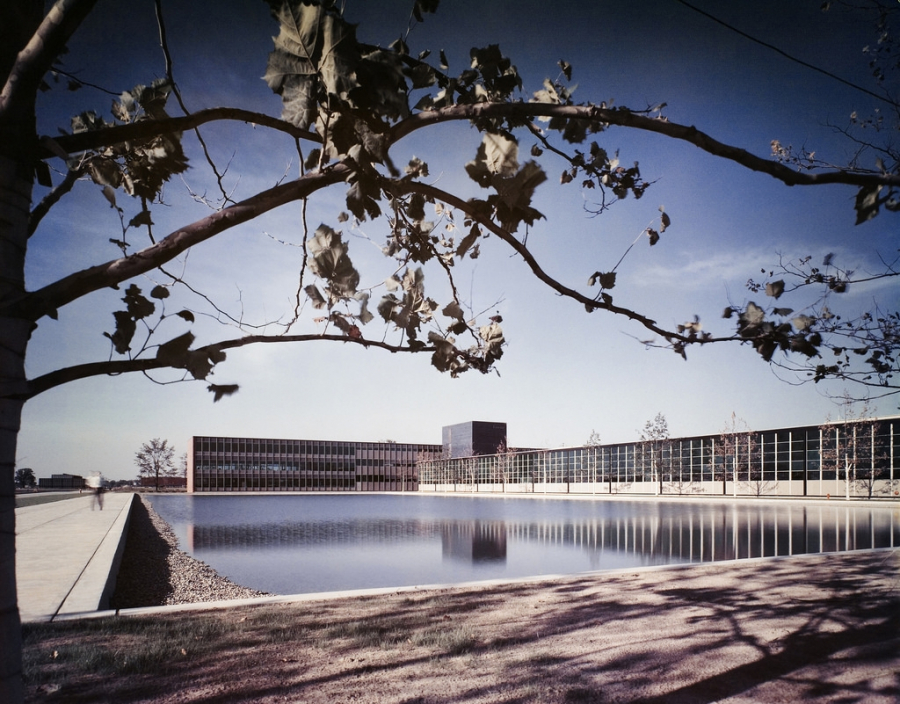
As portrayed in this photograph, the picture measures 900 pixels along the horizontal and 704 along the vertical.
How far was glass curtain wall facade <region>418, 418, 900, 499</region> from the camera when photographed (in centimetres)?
3700

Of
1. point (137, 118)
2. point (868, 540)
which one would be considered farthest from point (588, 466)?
point (137, 118)

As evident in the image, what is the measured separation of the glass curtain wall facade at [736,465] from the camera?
A: 37000 millimetres

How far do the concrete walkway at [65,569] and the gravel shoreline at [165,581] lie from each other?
15.8 inches

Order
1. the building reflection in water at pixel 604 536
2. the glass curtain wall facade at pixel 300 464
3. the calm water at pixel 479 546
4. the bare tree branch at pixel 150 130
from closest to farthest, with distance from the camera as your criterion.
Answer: the bare tree branch at pixel 150 130
the calm water at pixel 479 546
the building reflection in water at pixel 604 536
the glass curtain wall facade at pixel 300 464

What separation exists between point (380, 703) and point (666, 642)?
255 cm

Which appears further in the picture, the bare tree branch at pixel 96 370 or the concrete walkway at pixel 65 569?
the concrete walkway at pixel 65 569

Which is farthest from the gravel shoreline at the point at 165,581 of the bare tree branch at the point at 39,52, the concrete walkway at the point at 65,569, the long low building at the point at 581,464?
the long low building at the point at 581,464

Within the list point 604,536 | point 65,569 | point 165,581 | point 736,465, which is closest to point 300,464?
point 736,465

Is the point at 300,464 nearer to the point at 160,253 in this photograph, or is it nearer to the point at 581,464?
the point at 581,464

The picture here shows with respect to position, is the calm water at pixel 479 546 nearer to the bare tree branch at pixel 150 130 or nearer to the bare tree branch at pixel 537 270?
the bare tree branch at pixel 537 270

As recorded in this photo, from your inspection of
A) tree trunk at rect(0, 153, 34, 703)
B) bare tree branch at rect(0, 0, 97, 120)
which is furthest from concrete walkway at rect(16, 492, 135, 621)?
bare tree branch at rect(0, 0, 97, 120)

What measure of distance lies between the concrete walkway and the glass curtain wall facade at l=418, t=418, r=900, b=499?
32566 mm

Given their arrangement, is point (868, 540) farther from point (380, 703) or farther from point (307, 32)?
point (307, 32)

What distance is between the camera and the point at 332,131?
1.84 metres
